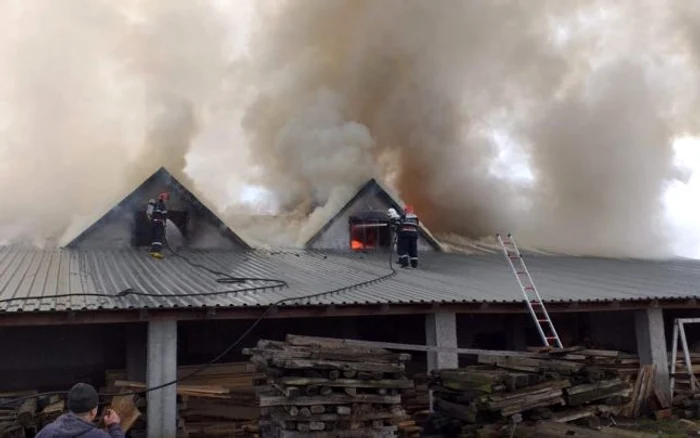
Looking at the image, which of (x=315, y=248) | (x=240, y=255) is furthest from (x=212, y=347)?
(x=315, y=248)

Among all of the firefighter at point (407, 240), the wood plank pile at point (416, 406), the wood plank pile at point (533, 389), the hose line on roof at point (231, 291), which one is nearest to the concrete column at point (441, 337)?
the wood plank pile at point (416, 406)

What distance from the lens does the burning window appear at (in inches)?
736

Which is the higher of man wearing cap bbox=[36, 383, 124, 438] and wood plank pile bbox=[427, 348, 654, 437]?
man wearing cap bbox=[36, 383, 124, 438]

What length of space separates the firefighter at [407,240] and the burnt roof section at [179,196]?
4.06 meters

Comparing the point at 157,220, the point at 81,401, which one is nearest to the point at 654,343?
the point at 157,220

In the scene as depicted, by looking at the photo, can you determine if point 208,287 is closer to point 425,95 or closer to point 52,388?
point 52,388

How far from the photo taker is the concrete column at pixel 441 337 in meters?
12.0

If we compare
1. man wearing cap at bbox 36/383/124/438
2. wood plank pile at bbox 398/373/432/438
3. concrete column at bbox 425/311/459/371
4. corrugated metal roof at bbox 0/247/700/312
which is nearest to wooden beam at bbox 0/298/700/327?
corrugated metal roof at bbox 0/247/700/312

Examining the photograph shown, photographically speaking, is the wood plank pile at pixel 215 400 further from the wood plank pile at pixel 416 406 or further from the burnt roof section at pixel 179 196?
the burnt roof section at pixel 179 196

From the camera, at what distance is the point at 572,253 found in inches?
939

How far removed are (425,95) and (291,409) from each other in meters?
17.2

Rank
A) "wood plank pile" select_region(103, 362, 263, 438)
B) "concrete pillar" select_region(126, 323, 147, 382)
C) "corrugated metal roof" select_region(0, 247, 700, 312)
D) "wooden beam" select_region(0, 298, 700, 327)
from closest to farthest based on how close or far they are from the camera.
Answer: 1. "wooden beam" select_region(0, 298, 700, 327)
2. "corrugated metal roof" select_region(0, 247, 700, 312)
3. "wood plank pile" select_region(103, 362, 263, 438)
4. "concrete pillar" select_region(126, 323, 147, 382)

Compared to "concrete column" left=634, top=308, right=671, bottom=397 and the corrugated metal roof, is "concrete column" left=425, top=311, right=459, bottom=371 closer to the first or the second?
the corrugated metal roof

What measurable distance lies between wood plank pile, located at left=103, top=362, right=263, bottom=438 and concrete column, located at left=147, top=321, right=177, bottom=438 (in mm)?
342
